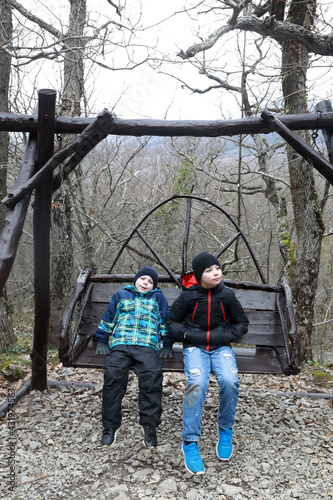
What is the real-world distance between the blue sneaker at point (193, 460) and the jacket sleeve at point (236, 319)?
80 centimetres

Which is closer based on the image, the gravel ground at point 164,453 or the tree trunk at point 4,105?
the gravel ground at point 164,453

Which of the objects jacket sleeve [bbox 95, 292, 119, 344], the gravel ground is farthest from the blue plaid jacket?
the gravel ground

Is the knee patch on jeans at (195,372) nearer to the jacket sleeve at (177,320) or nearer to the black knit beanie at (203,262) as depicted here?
the jacket sleeve at (177,320)

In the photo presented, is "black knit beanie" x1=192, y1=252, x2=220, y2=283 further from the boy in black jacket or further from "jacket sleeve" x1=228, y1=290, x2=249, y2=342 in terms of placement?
"jacket sleeve" x1=228, y1=290, x2=249, y2=342

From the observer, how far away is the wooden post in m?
2.94

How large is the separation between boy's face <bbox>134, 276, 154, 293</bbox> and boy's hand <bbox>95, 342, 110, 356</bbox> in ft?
1.63

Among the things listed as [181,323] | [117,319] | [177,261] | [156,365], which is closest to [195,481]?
[156,365]

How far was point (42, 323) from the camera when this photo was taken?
3.45 meters

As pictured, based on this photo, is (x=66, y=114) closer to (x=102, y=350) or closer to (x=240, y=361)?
(x=102, y=350)

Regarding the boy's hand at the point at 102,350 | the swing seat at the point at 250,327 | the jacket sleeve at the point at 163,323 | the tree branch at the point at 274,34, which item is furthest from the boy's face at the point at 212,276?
the tree branch at the point at 274,34

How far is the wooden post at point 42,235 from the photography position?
294 cm

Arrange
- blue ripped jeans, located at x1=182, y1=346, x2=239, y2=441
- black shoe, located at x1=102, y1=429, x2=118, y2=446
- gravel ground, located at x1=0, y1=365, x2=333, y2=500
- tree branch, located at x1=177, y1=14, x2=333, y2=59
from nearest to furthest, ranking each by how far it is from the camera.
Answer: gravel ground, located at x1=0, y1=365, x2=333, y2=500
blue ripped jeans, located at x1=182, y1=346, x2=239, y2=441
black shoe, located at x1=102, y1=429, x2=118, y2=446
tree branch, located at x1=177, y1=14, x2=333, y2=59

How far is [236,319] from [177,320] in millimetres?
438

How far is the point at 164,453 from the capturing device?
2.75 metres
